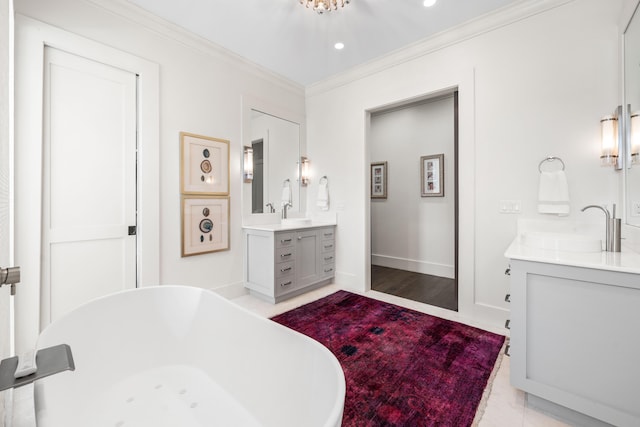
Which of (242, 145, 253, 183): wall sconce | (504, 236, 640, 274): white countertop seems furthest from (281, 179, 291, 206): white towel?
(504, 236, 640, 274): white countertop

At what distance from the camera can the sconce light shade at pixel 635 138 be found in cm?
168

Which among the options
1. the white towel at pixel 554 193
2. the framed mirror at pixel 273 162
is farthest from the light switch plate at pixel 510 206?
the framed mirror at pixel 273 162

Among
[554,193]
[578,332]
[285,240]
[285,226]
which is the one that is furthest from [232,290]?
[554,193]

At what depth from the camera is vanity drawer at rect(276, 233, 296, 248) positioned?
9.98 feet

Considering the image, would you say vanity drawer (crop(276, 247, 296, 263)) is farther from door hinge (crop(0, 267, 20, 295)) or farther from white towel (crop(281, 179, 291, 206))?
door hinge (crop(0, 267, 20, 295))

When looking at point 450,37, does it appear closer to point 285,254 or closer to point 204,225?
point 285,254

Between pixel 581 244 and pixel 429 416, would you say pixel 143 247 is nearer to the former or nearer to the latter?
pixel 429 416

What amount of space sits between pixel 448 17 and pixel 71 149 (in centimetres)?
340

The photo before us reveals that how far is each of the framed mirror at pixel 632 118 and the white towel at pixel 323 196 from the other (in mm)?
2764

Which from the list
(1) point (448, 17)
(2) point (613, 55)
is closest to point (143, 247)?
(1) point (448, 17)

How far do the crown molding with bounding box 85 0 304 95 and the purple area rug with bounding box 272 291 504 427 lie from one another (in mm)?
2885

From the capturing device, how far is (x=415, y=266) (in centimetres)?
444

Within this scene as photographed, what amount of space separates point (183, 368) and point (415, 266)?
12.0 ft

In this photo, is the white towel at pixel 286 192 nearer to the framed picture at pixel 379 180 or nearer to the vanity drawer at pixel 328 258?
the vanity drawer at pixel 328 258
